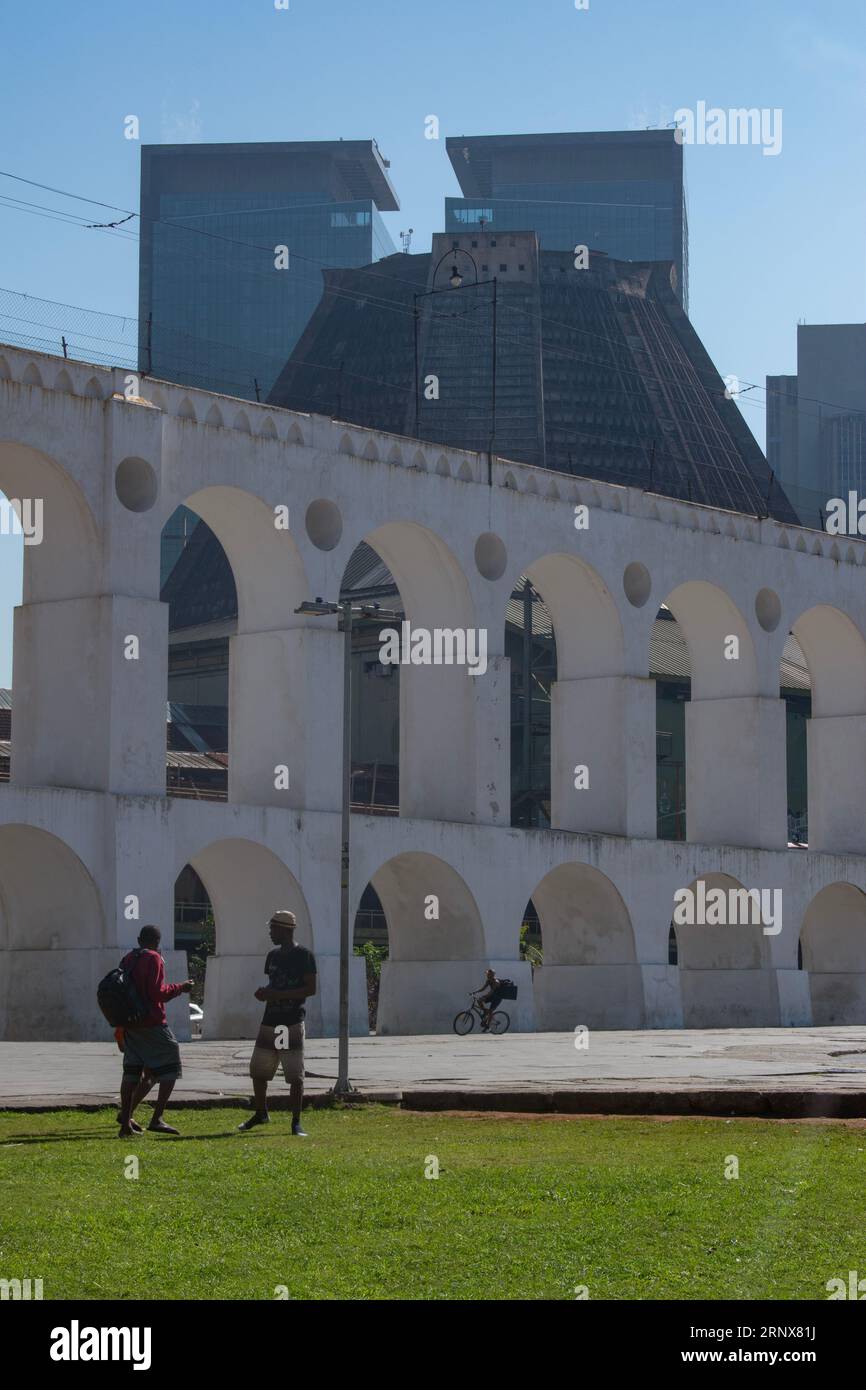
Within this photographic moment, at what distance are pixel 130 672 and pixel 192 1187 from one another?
67.5 ft

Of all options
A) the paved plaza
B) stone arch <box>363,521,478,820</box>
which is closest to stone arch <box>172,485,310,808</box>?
stone arch <box>363,521,478,820</box>

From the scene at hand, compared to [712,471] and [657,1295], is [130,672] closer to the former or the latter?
[657,1295]

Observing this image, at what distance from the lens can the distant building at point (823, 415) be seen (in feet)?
587

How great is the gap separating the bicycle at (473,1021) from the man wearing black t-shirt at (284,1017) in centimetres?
1969

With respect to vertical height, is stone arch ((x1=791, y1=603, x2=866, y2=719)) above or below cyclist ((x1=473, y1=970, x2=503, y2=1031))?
above

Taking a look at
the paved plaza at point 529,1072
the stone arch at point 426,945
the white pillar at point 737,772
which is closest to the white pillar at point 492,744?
the stone arch at point 426,945

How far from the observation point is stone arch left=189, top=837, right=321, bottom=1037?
34562 millimetres

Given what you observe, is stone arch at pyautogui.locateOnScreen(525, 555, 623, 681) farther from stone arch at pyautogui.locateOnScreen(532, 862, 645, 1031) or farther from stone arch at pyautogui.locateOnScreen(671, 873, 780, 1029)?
stone arch at pyautogui.locateOnScreen(671, 873, 780, 1029)

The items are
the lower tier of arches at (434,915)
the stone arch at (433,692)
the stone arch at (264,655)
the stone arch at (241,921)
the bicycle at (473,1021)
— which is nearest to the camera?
the lower tier of arches at (434,915)

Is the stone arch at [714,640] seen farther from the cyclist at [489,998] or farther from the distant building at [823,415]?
the distant building at [823,415]

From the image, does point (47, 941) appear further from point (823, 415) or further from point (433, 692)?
point (823, 415)

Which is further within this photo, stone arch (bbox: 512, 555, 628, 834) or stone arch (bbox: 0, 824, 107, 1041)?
stone arch (bbox: 512, 555, 628, 834)

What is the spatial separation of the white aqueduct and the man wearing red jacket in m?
14.6
